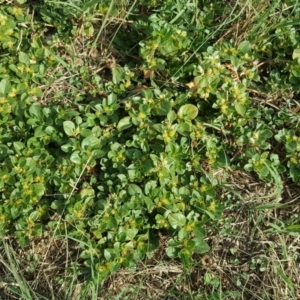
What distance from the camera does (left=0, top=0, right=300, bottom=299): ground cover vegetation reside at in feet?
7.55

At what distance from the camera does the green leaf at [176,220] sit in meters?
2.28

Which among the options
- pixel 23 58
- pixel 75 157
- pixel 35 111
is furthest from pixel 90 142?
pixel 23 58

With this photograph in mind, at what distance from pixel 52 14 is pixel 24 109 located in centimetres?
Result: 52

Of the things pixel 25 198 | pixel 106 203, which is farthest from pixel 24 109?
pixel 106 203

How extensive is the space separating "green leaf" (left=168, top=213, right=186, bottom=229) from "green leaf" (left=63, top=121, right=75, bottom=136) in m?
0.57

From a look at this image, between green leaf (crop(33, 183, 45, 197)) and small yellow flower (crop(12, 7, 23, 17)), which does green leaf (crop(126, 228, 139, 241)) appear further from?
small yellow flower (crop(12, 7, 23, 17))

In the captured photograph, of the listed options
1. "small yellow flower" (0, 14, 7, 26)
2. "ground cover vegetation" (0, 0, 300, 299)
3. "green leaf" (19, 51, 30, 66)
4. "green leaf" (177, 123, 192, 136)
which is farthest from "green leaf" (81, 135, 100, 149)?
"small yellow flower" (0, 14, 7, 26)

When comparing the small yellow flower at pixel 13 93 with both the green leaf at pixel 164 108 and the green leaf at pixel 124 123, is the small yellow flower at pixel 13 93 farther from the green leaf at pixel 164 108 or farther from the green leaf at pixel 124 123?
the green leaf at pixel 164 108

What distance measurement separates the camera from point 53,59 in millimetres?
2574

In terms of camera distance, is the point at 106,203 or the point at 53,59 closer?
the point at 106,203

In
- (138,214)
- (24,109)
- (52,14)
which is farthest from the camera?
(52,14)

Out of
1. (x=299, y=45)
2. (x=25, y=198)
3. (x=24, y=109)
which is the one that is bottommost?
(x=25, y=198)

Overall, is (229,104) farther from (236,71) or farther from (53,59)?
(53,59)

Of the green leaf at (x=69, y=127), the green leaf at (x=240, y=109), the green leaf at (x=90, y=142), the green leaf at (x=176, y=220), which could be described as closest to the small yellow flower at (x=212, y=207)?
the green leaf at (x=176, y=220)
